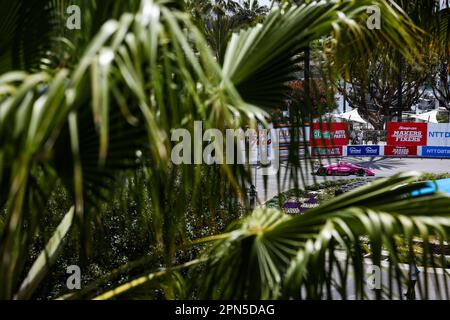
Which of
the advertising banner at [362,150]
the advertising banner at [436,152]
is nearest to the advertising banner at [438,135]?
the advertising banner at [436,152]

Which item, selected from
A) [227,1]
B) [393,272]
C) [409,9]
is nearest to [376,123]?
[227,1]

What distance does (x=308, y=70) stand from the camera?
3283 mm

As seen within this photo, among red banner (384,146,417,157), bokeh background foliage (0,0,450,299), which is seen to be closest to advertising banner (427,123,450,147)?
red banner (384,146,417,157)

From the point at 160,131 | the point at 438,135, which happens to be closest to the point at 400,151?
the point at 438,135

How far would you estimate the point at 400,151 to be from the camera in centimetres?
3278

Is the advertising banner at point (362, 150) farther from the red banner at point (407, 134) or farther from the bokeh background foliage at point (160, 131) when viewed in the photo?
the bokeh background foliage at point (160, 131)

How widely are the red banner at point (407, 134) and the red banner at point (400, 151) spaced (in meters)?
0.26

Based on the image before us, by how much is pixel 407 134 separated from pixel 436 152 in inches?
86.4

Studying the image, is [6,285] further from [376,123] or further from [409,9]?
[376,123]

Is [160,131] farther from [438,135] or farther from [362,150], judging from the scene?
[438,135]

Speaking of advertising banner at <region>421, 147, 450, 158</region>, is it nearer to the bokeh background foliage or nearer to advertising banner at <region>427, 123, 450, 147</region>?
advertising banner at <region>427, 123, 450, 147</region>

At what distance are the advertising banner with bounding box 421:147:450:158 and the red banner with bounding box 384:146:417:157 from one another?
61cm

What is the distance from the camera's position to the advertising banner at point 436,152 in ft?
106

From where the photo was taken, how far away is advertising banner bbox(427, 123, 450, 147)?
3191 centimetres
